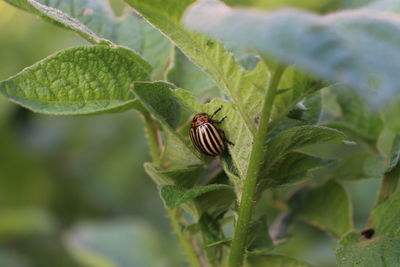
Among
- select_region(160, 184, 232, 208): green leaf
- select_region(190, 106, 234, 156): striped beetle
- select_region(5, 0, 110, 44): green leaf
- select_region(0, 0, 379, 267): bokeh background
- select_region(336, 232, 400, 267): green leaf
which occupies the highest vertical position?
select_region(5, 0, 110, 44): green leaf

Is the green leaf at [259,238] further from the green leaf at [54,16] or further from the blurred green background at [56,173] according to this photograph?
the blurred green background at [56,173]

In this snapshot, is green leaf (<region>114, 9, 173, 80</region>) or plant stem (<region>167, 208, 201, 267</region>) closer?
plant stem (<region>167, 208, 201, 267</region>)

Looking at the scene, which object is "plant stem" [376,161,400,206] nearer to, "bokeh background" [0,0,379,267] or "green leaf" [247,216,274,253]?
"green leaf" [247,216,274,253]

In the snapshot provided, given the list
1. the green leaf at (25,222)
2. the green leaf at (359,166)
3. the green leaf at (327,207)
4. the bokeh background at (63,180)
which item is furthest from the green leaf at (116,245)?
the green leaf at (359,166)

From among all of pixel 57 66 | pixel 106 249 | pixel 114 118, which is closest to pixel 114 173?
pixel 114 118

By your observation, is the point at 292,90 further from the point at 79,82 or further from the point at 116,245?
the point at 116,245

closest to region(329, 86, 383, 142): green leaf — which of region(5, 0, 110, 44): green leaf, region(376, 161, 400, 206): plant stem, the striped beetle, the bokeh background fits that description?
region(376, 161, 400, 206): plant stem
